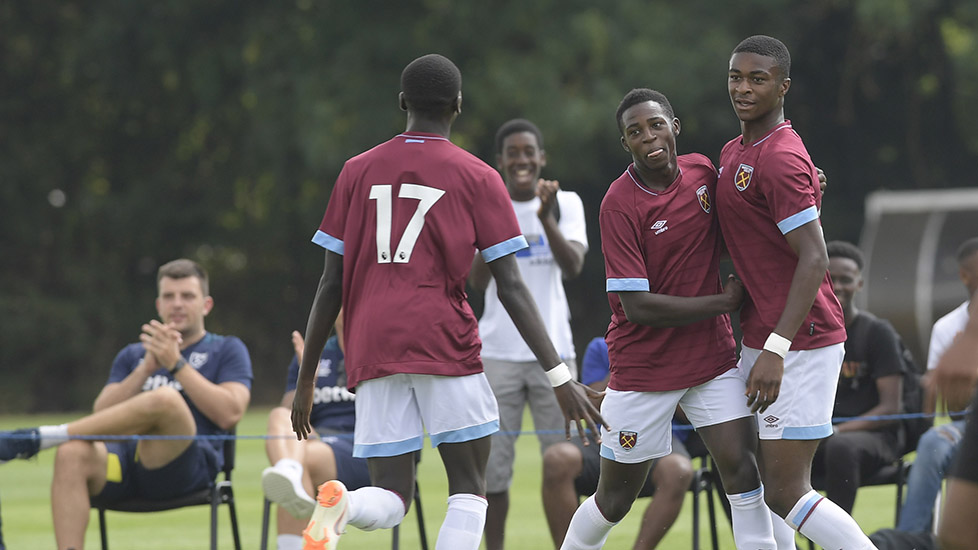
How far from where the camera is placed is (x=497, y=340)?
299 inches

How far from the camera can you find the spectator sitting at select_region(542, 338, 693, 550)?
21.8 ft

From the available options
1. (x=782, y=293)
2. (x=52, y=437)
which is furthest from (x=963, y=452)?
(x=52, y=437)

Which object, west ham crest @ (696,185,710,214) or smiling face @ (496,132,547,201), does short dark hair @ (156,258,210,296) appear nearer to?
smiling face @ (496,132,547,201)

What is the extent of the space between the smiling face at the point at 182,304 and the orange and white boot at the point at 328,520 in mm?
3114

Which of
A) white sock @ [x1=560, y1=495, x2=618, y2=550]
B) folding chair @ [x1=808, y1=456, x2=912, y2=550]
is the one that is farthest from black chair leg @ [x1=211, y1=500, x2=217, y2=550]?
folding chair @ [x1=808, y1=456, x2=912, y2=550]

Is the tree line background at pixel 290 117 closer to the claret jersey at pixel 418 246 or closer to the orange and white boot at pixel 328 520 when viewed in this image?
the claret jersey at pixel 418 246

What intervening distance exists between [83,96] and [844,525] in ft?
90.3

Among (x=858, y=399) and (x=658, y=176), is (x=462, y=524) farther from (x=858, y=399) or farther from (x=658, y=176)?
(x=858, y=399)

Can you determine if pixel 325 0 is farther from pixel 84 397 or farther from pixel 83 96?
pixel 84 397

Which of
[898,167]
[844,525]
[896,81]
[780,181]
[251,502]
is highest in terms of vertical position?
[896,81]

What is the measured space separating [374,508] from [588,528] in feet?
3.30

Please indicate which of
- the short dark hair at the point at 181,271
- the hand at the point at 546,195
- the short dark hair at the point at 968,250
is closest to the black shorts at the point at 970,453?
the hand at the point at 546,195

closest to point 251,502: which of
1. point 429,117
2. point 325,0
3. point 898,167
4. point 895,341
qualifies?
point 895,341

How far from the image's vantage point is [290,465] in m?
6.51
